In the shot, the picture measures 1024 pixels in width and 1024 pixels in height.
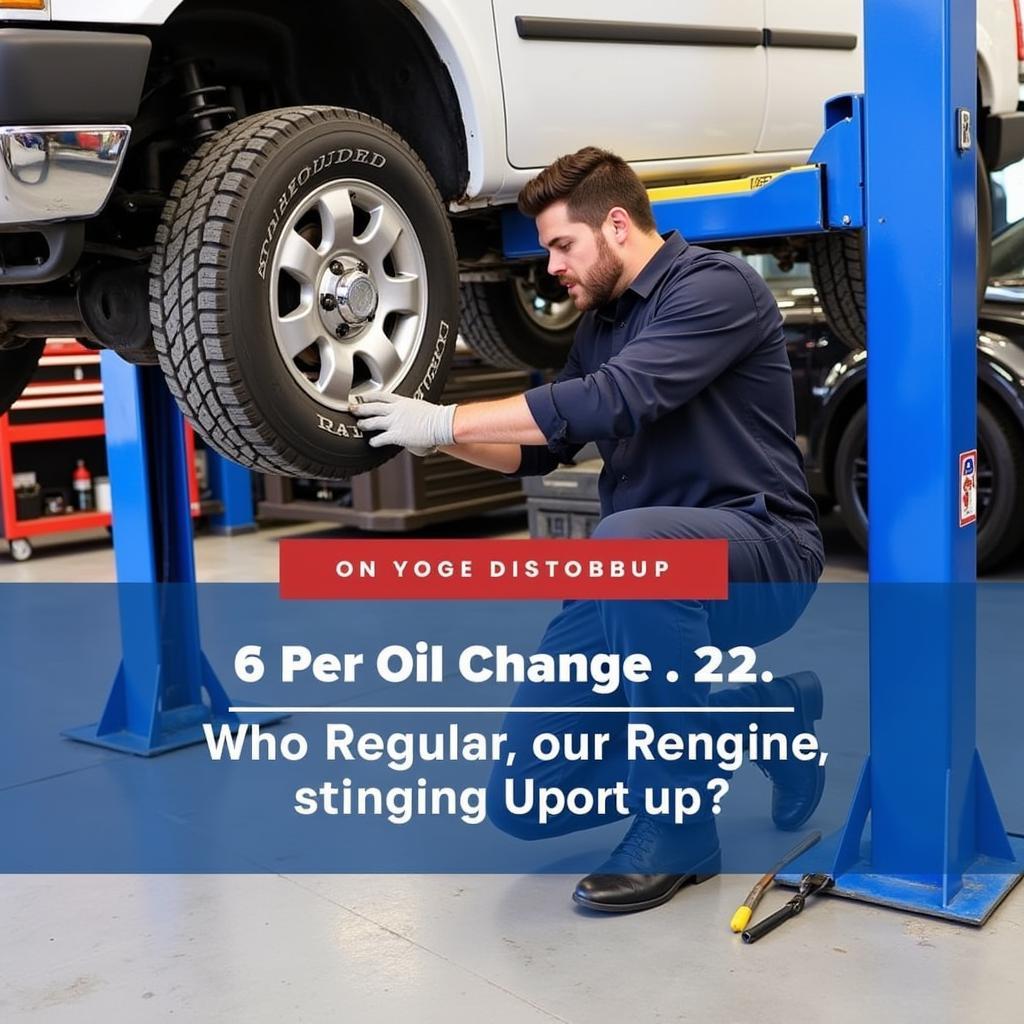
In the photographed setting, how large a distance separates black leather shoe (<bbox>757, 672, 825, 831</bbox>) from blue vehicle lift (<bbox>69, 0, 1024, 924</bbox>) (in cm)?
12

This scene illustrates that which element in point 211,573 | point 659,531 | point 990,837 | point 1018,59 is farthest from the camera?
point 211,573

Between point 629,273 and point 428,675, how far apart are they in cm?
193

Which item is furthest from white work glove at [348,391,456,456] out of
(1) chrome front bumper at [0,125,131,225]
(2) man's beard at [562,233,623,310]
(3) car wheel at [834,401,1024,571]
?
(3) car wheel at [834,401,1024,571]

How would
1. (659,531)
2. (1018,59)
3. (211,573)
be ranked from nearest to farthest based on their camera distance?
(659,531) < (1018,59) < (211,573)

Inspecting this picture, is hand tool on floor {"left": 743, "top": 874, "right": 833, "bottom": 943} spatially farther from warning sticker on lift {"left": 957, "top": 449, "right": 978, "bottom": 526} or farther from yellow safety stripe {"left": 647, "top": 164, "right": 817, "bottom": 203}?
yellow safety stripe {"left": 647, "top": 164, "right": 817, "bottom": 203}

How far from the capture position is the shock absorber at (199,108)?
2.31m

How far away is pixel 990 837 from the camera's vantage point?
2.45m

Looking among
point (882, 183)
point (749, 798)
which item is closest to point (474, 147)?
point (882, 183)

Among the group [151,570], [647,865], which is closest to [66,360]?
[151,570]

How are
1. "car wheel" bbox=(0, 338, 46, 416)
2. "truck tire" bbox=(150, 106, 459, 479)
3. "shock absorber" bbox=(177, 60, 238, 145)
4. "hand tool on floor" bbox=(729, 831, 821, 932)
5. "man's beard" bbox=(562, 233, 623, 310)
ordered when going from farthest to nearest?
1. "car wheel" bbox=(0, 338, 46, 416)
2. "man's beard" bbox=(562, 233, 623, 310)
3. "shock absorber" bbox=(177, 60, 238, 145)
4. "hand tool on floor" bbox=(729, 831, 821, 932)
5. "truck tire" bbox=(150, 106, 459, 479)

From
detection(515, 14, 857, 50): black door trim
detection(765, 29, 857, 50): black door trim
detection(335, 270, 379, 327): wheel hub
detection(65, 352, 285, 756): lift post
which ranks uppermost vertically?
detection(765, 29, 857, 50): black door trim

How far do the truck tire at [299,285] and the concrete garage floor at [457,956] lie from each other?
2.53 ft

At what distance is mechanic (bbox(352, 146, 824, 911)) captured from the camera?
7.42 feet

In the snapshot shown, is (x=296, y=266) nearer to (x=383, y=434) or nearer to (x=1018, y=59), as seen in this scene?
(x=383, y=434)
